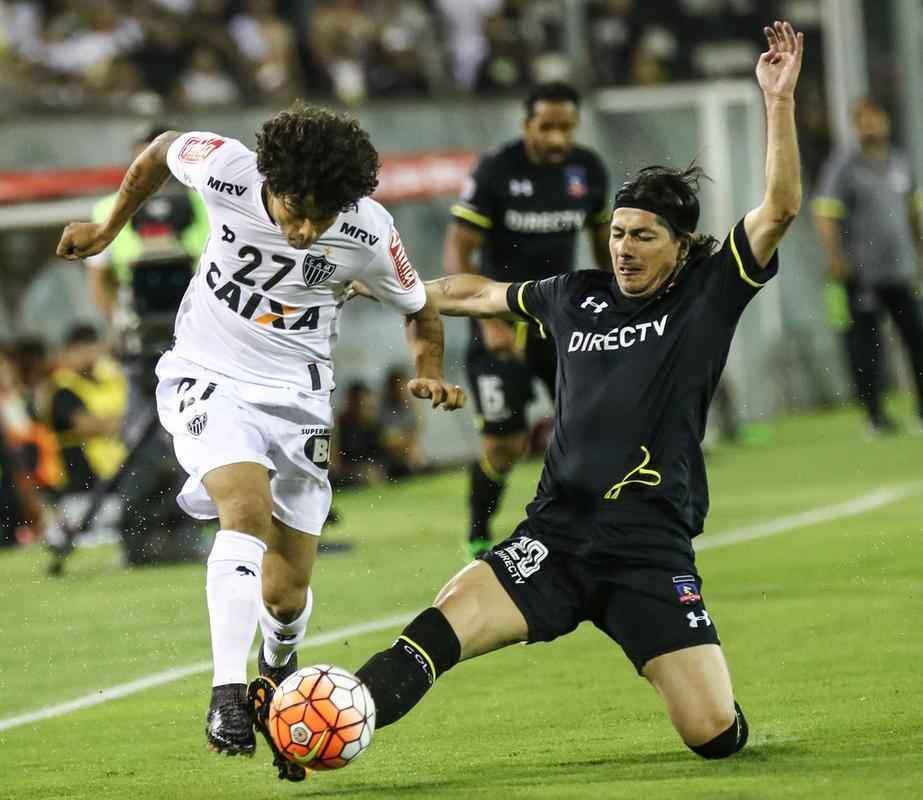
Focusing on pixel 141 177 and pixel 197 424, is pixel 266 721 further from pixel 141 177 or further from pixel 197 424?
pixel 141 177

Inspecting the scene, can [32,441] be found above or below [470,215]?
below

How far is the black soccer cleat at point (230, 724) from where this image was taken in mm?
5570

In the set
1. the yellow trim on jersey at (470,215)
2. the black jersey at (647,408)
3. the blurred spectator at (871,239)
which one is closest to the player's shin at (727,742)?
the black jersey at (647,408)

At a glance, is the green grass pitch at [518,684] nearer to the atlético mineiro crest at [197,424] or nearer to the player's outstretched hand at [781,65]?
the atlético mineiro crest at [197,424]

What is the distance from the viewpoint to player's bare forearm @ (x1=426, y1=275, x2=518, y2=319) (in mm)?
6535

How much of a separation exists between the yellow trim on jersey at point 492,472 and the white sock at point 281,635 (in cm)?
343

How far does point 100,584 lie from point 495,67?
29.6ft

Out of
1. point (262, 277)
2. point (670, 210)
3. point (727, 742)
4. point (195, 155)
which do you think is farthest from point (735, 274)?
point (195, 155)

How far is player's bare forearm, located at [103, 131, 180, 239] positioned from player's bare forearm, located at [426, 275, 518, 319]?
96cm

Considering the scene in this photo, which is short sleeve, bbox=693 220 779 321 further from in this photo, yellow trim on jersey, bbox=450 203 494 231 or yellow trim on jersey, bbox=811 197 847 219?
yellow trim on jersey, bbox=811 197 847 219

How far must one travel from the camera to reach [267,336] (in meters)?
6.36

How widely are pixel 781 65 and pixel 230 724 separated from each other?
7.91 ft

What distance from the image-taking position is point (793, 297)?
68.6ft

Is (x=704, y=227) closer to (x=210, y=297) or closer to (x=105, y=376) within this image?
(x=105, y=376)
